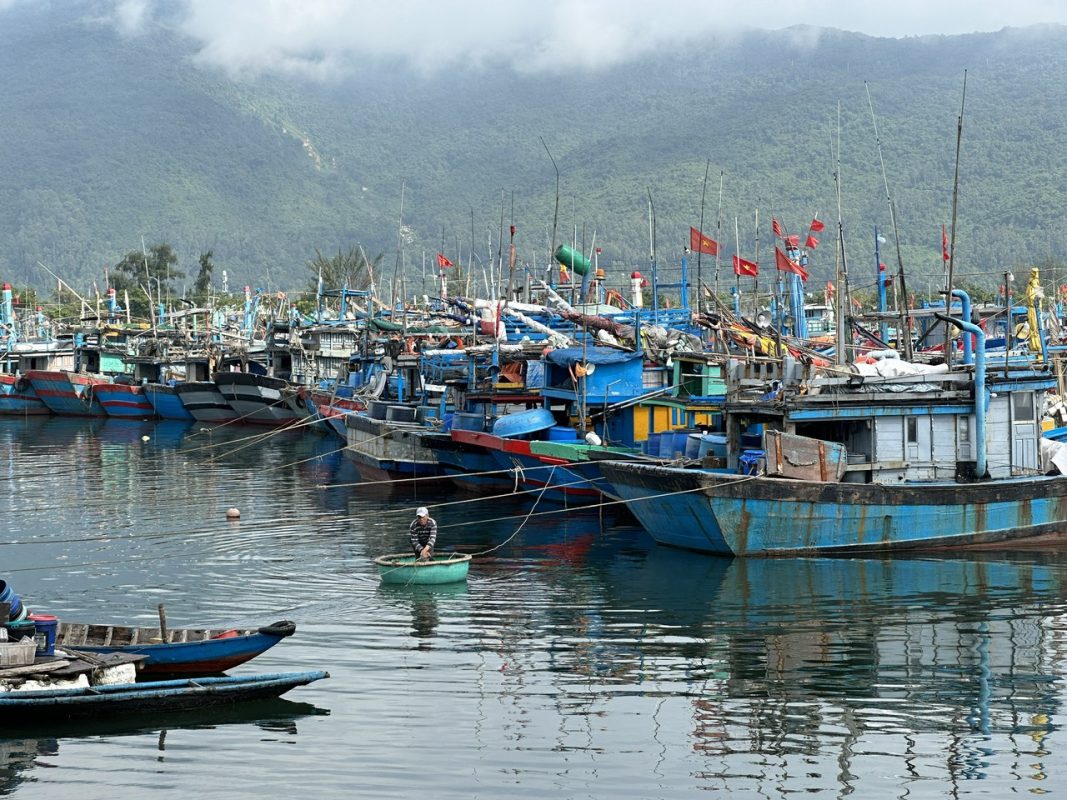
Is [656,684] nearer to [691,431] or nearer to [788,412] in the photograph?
[788,412]

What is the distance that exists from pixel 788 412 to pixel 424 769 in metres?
14.0

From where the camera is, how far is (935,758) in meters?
16.9

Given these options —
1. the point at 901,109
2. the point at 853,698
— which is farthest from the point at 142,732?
the point at 901,109

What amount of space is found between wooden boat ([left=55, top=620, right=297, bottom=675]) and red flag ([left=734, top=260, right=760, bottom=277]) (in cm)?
2464

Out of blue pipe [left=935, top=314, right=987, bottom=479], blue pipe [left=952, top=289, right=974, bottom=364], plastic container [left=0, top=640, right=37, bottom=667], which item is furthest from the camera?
blue pipe [left=952, top=289, right=974, bottom=364]

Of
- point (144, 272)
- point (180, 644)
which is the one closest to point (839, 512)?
point (180, 644)

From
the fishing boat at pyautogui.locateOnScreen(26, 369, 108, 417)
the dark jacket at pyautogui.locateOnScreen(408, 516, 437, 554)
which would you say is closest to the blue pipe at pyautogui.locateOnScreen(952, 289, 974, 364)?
the dark jacket at pyautogui.locateOnScreen(408, 516, 437, 554)

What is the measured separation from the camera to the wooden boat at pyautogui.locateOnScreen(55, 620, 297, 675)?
19531 mm

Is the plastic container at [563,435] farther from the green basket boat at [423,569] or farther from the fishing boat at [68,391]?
the fishing boat at [68,391]

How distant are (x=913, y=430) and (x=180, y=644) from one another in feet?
52.7

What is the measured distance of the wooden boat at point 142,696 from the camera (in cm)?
1795

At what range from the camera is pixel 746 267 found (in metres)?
42.8

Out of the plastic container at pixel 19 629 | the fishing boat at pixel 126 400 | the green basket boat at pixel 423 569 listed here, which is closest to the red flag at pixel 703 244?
the green basket boat at pixel 423 569

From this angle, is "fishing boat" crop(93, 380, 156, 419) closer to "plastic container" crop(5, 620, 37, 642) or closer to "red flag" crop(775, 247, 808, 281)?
"red flag" crop(775, 247, 808, 281)
